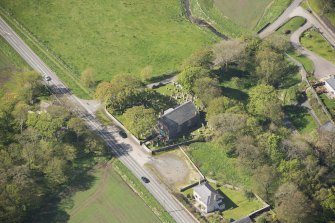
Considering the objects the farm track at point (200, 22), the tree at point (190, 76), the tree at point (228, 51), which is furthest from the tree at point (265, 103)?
→ the farm track at point (200, 22)

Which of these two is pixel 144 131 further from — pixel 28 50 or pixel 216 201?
pixel 28 50

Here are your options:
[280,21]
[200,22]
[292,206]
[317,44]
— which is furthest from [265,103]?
[200,22]

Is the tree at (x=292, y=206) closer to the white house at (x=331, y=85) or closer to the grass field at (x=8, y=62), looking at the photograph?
the white house at (x=331, y=85)

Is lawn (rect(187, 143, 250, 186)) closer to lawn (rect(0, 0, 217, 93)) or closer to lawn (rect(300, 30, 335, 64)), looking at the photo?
lawn (rect(0, 0, 217, 93))

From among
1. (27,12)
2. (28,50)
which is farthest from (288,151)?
(27,12)

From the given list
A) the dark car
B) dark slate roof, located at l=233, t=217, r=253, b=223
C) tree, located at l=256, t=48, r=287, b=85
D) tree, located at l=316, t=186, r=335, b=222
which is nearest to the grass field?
the dark car

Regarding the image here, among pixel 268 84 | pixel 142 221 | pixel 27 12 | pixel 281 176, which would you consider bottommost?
pixel 142 221
